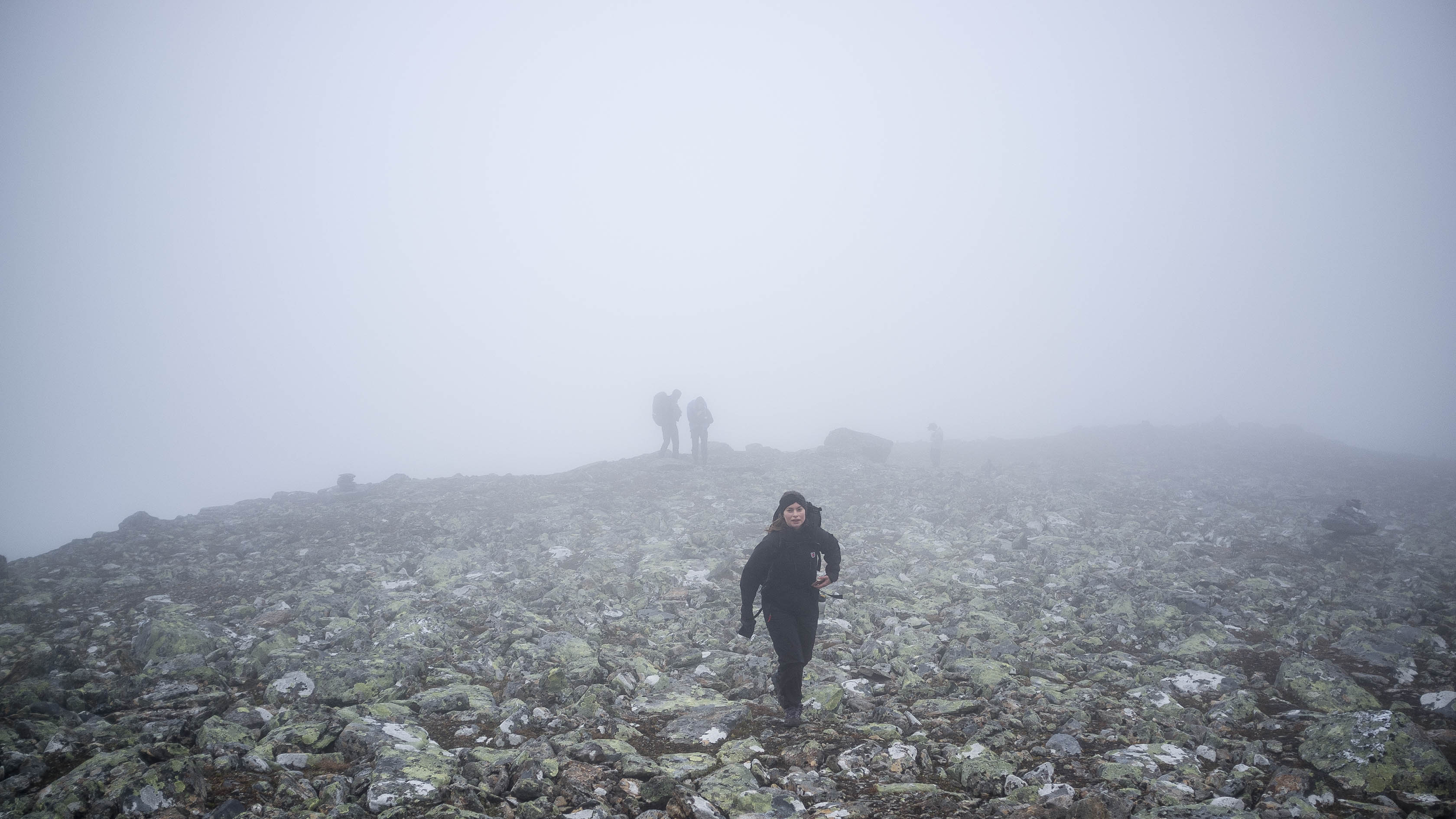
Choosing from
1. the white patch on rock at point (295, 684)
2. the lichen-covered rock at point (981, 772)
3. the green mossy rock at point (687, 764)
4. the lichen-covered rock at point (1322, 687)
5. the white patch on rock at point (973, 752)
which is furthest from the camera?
the white patch on rock at point (295, 684)

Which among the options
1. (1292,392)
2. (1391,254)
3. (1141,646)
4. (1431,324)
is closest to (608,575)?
(1141,646)

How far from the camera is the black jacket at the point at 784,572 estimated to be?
258 inches

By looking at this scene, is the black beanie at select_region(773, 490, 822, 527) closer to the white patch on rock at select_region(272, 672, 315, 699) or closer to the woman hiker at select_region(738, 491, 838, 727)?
the woman hiker at select_region(738, 491, 838, 727)

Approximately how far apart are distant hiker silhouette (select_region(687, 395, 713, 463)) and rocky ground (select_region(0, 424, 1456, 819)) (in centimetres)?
799

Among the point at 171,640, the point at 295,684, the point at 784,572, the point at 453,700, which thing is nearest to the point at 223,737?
the point at 295,684

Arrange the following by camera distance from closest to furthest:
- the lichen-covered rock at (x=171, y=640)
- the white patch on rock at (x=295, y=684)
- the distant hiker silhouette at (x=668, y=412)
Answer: the white patch on rock at (x=295, y=684)
the lichen-covered rock at (x=171, y=640)
the distant hiker silhouette at (x=668, y=412)

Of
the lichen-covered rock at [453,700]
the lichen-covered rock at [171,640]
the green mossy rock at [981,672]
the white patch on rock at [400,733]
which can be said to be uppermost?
the lichen-covered rock at [171,640]

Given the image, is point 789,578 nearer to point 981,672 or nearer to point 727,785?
point 727,785

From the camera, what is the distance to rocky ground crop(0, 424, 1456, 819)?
177 inches

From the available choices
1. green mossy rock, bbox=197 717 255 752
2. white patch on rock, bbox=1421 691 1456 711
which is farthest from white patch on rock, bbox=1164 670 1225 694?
green mossy rock, bbox=197 717 255 752

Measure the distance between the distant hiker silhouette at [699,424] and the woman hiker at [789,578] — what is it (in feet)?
55.9

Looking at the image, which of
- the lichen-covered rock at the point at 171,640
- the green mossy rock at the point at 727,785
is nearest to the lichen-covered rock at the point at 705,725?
the green mossy rock at the point at 727,785

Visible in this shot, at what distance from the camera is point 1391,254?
190625mm

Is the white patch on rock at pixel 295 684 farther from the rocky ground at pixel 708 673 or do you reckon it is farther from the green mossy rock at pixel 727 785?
the green mossy rock at pixel 727 785
